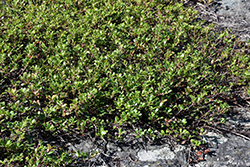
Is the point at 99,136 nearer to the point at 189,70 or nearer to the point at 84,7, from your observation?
the point at 189,70

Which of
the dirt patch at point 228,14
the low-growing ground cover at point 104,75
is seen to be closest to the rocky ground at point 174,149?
the low-growing ground cover at point 104,75

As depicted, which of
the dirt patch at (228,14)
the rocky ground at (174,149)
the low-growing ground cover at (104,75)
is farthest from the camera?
the dirt patch at (228,14)

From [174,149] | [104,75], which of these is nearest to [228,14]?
[104,75]

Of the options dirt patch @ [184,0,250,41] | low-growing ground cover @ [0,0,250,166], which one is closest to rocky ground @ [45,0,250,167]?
low-growing ground cover @ [0,0,250,166]

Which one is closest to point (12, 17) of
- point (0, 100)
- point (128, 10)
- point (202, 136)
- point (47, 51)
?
point (47, 51)

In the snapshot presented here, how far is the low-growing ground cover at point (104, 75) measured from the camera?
2730 mm

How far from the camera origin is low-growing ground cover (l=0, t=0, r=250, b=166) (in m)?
2.73

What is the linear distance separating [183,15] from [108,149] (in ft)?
10.7

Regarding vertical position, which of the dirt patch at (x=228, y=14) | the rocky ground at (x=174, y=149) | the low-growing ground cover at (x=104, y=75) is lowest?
the rocky ground at (x=174, y=149)

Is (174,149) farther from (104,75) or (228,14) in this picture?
(228,14)

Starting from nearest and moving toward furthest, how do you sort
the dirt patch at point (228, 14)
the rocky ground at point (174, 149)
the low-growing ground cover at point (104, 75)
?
the rocky ground at point (174, 149), the low-growing ground cover at point (104, 75), the dirt patch at point (228, 14)

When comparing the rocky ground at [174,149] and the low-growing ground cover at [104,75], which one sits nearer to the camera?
the rocky ground at [174,149]

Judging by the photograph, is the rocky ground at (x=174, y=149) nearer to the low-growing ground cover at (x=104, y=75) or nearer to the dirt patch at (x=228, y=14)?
the low-growing ground cover at (x=104, y=75)

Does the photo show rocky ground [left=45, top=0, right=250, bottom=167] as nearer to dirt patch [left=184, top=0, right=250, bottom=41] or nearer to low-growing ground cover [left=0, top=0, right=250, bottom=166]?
low-growing ground cover [left=0, top=0, right=250, bottom=166]
